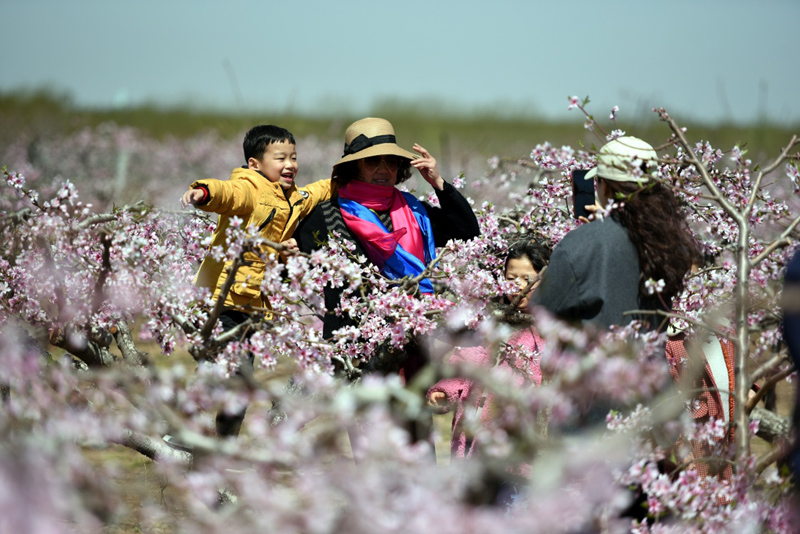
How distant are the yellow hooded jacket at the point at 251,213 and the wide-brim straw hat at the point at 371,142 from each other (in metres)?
0.33

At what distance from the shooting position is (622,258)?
2.76 metres

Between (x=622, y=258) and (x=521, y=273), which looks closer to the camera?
(x=622, y=258)

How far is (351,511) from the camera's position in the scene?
1.74 meters

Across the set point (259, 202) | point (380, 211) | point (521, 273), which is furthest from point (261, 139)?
point (521, 273)

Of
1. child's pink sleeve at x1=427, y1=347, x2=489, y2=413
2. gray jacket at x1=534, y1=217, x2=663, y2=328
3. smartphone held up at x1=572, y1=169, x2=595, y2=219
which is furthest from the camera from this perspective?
child's pink sleeve at x1=427, y1=347, x2=489, y2=413

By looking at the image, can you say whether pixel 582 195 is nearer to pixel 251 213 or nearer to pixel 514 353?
Result: pixel 514 353

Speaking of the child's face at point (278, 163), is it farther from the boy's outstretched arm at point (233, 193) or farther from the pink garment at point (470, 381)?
the pink garment at point (470, 381)

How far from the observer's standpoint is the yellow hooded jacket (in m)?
3.67

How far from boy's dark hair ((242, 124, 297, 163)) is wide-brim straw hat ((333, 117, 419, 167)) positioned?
32cm

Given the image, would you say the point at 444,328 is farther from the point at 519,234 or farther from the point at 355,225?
the point at 519,234

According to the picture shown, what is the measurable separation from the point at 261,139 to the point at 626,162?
1912 mm

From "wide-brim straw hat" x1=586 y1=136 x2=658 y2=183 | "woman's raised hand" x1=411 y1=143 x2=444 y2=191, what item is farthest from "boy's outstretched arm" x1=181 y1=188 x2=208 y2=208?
"wide-brim straw hat" x1=586 y1=136 x2=658 y2=183

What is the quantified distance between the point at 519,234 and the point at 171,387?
2566 mm

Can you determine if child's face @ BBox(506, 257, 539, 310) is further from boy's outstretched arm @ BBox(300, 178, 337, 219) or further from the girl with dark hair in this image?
boy's outstretched arm @ BBox(300, 178, 337, 219)
